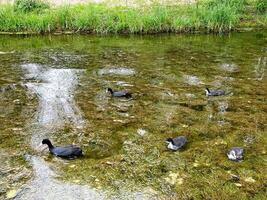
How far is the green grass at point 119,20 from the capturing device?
62.8 ft

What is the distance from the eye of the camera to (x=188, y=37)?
61.5ft

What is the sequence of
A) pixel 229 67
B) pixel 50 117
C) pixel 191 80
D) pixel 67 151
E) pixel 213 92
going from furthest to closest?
pixel 229 67, pixel 191 80, pixel 213 92, pixel 50 117, pixel 67 151

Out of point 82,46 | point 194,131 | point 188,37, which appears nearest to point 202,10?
point 188,37

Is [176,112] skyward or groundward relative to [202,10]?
groundward

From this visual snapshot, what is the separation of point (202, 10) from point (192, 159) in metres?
14.5

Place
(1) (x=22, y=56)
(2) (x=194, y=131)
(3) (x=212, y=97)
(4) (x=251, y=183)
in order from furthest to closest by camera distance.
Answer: (1) (x=22, y=56), (3) (x=212, y=97), (2) (x=194, y=131), (4) (x=251, y=183)

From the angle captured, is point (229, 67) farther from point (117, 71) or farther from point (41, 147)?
point (41, 147)

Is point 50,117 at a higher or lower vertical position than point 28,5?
lower

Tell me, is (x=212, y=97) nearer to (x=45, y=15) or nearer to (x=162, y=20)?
(x=162, y=20)

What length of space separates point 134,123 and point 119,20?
12393 mm

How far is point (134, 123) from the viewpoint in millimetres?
8125

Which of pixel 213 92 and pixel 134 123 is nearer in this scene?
pixel 134 123

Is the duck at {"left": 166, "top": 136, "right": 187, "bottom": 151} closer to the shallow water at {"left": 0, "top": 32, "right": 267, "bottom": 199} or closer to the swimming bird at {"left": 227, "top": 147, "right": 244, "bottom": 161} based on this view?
the shallow water at {"left": 0, "top": 32, "right": 267, "bottom": 199}

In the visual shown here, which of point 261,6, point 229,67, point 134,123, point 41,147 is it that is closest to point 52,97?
point 134,123
